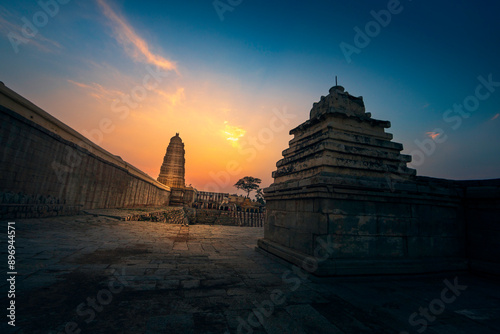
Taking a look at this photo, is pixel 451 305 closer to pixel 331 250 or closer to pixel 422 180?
pixel 331 250

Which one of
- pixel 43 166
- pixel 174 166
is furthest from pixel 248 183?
pixel 43 166

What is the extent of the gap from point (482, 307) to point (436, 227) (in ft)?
6.54

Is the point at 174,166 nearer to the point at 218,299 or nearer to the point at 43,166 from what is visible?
the point at 43,166

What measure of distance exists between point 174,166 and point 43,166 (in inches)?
1185

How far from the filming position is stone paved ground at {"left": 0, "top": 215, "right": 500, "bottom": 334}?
1907 mm

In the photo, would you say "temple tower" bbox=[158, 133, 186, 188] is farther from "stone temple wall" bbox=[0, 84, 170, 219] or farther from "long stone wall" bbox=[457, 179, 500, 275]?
"long stone wall" bbox=[457, 179, 500, 275]

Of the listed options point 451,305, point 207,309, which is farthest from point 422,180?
point 207,309
